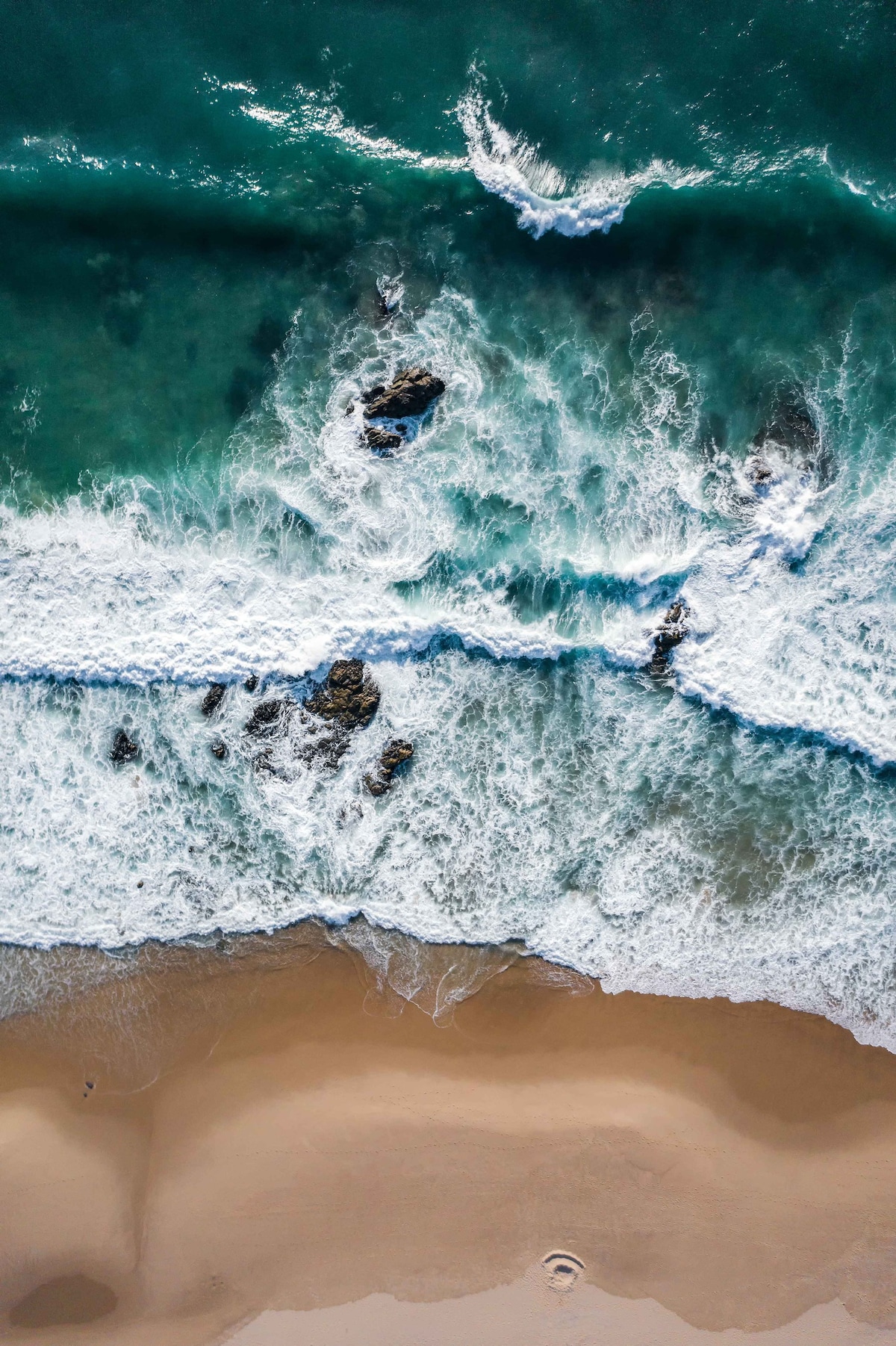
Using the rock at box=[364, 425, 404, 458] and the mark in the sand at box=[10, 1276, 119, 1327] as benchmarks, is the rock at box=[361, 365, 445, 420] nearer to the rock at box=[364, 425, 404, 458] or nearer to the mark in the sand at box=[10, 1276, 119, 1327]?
the rock at box=[364, 425, 404, 458]

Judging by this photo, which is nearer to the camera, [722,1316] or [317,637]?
[722,1316]

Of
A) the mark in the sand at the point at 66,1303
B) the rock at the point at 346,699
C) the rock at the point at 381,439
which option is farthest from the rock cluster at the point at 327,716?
the mark in the sand at the point at 66,1303

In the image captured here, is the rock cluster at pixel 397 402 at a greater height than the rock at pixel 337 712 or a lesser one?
greater

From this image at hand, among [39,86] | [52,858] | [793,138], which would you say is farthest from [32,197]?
[793,138]

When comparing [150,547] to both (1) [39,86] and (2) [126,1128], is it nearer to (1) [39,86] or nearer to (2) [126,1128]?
(1) [39,86]

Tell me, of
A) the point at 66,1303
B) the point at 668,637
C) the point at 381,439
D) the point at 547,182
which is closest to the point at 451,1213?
the point at 66,1303

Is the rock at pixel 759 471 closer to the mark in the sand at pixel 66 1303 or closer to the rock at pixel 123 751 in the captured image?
the rock at pixel 123 751
